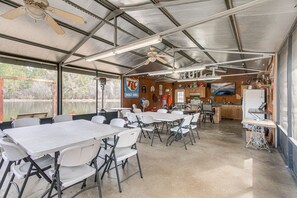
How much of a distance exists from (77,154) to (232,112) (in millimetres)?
9033

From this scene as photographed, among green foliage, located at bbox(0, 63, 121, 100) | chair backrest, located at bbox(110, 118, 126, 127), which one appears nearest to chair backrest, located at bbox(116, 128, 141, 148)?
chair backrest, located at bbox(110, 118, 126, 127)

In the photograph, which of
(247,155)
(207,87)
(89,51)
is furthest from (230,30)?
(207,87)

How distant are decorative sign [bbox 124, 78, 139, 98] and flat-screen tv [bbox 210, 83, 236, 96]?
16.1 ft

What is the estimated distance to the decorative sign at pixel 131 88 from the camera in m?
7.76

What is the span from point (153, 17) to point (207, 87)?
7756mm

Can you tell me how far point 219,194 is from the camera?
2045mm

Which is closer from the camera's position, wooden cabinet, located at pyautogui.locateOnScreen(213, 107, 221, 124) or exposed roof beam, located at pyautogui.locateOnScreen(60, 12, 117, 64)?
exposed roof beam, located at pyautogui.locateOnScreen(60, 12, 117, 64)

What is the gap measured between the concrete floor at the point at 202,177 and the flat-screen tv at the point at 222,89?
6096 mm

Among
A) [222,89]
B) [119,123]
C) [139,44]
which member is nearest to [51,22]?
[139,44]

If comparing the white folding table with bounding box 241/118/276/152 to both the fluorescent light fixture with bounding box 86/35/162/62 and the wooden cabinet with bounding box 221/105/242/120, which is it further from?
the wooden cabinet with bounding box 221/105/242/120

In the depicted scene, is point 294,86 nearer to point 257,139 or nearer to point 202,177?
point 257,139

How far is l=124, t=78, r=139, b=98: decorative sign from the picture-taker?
25.5ft

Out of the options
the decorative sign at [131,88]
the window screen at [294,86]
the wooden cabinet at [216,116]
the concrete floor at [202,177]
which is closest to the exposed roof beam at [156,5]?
the window screen at [294,86]

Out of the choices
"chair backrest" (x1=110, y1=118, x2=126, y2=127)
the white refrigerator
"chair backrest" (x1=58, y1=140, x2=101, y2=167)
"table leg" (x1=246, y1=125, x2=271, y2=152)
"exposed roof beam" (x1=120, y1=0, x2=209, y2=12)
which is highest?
"exposed roof beam" (x1=120, y1=0, x2=209, y2=12)
